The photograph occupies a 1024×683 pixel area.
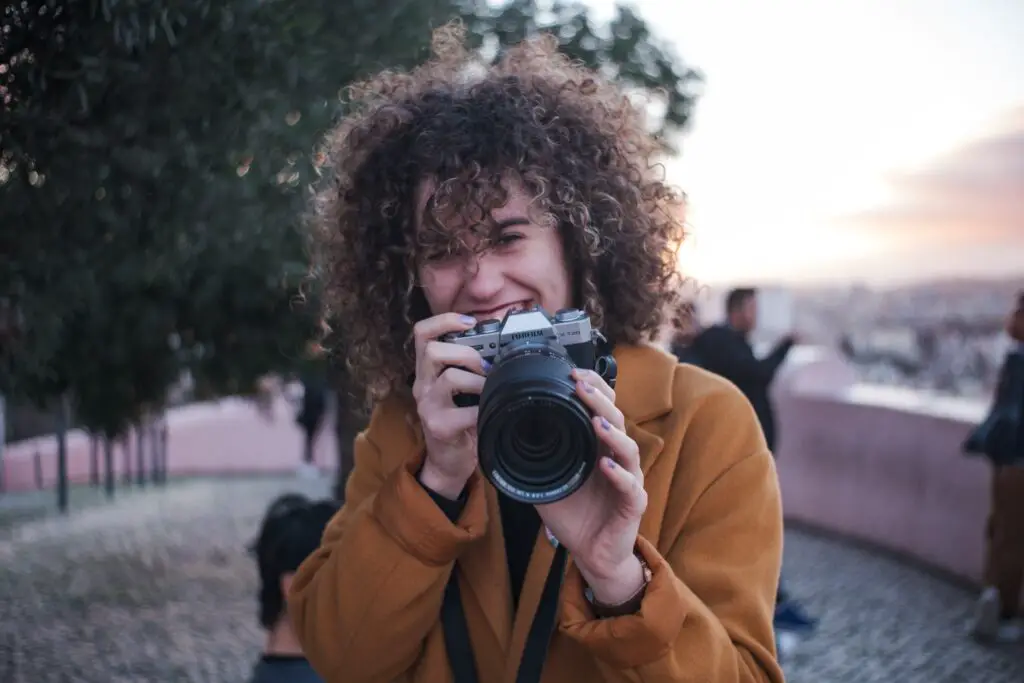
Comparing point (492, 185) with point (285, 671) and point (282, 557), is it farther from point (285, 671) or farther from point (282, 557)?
point (282, 557)

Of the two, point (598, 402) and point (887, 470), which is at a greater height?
point (598, 402)

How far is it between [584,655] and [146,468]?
42.6ft

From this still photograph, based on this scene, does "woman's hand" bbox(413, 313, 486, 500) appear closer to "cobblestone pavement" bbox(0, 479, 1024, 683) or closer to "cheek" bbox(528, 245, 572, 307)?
"cheek" bbox(528, 245, 572, 307)

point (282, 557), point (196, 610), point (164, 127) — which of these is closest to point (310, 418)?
point (196, 610)

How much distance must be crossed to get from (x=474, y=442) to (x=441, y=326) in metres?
0.19

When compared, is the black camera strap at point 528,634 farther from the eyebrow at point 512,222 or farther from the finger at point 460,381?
the eyebrow at point 512,222

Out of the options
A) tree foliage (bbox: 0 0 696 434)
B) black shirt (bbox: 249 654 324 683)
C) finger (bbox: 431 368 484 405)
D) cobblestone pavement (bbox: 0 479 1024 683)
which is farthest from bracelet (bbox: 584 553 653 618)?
cobblestone pavement (bbox: 0 479 1024 683)

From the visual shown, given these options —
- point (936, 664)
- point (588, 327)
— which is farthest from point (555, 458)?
point (936, 664)

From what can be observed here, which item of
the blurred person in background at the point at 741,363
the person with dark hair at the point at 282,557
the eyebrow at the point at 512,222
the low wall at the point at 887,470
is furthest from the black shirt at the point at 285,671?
the low wall at the point at 887,470

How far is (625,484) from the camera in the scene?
1503 mm

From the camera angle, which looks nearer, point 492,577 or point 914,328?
point 492,577

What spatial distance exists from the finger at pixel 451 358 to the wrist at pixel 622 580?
1.16 feet

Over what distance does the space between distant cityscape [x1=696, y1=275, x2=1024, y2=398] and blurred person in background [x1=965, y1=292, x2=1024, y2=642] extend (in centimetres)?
48

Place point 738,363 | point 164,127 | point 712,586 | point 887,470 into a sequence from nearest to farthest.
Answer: point 712,586 < point 164,127 < point 738,363 < point 887,470
